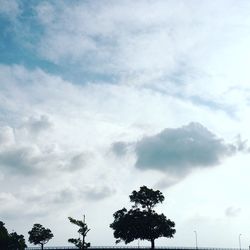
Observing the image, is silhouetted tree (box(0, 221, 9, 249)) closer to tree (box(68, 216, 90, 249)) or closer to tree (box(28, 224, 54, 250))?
tree (box(28, 224, 54, 250))

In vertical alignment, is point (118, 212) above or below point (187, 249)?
above

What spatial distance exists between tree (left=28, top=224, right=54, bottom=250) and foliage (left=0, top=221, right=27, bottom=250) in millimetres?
4895

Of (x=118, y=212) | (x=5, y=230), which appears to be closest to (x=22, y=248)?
(x=5, y=230)

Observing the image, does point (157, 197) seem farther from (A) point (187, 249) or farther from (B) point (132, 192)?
(A) point (187, 249)

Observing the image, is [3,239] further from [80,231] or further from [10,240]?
[80,231]

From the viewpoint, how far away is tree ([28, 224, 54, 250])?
139 metres

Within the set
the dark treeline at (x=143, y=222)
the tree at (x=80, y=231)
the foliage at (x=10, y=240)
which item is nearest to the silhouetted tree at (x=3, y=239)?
the foliage at (x=10, y=240)

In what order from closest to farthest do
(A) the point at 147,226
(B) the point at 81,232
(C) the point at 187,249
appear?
(B) the point at 81,232 < (A) the point at 147,226 < (C) the point at 187,249

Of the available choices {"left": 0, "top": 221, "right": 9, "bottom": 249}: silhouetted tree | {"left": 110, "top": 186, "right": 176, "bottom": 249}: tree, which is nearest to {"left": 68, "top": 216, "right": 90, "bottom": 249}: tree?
{"left": 110, "top": 186, "right": 176, "bottom": 249}: tree

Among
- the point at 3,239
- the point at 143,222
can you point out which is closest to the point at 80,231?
the point at 143,222

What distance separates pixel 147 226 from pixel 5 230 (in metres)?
51.8

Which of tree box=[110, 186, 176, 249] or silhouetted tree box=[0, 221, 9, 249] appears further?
silhouetted tree box=[0, 221, 9, 249]

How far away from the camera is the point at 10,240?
12294 centimetres

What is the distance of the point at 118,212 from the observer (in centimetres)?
10325
